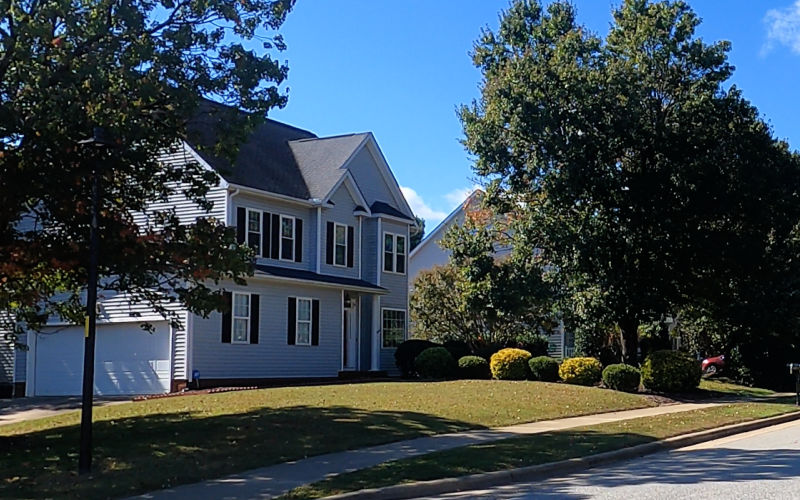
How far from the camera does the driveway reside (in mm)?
22441

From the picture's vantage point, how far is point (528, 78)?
2720 centimetres

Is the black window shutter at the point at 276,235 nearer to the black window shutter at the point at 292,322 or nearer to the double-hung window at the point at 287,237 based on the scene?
the double-hung window at the point at 287,237

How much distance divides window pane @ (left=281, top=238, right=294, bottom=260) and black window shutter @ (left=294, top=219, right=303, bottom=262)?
19 cm

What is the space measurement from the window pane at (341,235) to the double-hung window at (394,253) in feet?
7.29

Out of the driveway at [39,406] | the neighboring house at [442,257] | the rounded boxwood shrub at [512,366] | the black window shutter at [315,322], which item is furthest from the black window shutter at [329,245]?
the neighboring house at [442,257]

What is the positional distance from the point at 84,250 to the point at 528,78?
1593cm

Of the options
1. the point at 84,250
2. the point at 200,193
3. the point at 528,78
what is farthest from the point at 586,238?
the point at 84,250

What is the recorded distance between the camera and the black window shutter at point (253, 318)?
28.8m

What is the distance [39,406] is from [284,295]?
8.41 m

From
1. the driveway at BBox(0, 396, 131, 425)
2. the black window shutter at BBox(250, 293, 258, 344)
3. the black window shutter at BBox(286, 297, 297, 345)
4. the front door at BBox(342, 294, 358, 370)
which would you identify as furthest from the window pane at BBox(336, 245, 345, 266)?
the driveway at BBox(0, 396, 131, 425)

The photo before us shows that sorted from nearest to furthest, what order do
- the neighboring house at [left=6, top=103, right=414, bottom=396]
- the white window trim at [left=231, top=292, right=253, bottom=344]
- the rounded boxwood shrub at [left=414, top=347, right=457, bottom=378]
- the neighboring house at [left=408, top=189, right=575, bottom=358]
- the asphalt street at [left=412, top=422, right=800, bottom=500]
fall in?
the asphalt street at [left=412, top=422, right=800, bottom=500]
the neighboring house at [left=6, top=103, right=414, bottom=396]
the white window trim at [left=231, top=292, right=253, bottom=344]
the rounded boxwood shrub at [left=414, top=347, right=457, bottom=378]
the neighboring house at [left=408, top=189, right=575, bottom=358]

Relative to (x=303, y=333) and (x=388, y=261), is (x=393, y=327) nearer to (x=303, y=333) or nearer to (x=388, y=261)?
(x=388, y=261)

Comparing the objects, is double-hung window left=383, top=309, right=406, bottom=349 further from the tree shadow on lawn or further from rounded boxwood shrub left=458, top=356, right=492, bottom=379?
the tree shadow on lawn

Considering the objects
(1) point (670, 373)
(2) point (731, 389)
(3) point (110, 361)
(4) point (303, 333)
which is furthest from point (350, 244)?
(2) point (731, 389)
